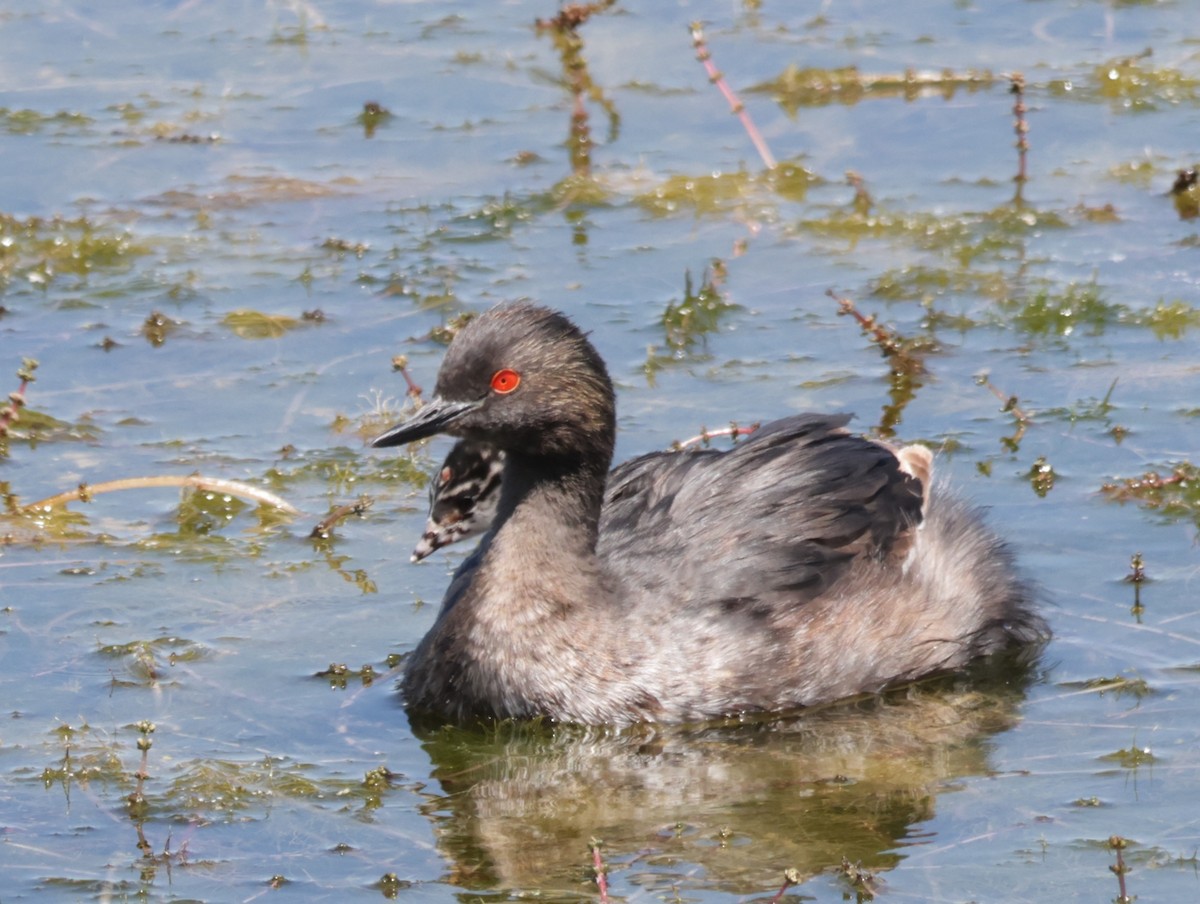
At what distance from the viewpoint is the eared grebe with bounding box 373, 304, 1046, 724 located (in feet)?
23.3

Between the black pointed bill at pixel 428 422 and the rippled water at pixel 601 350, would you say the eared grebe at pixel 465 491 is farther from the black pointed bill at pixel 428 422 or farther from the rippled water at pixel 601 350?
the black pointed bill at pixel 428 422

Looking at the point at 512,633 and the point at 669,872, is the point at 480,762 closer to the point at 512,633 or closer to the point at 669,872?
the point at 512,633

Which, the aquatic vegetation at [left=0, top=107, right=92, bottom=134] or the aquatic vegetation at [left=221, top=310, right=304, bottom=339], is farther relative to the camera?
the aquatic vegetation at [left=0, top=107, right=92, bottom=134]

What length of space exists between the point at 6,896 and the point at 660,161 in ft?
23.1

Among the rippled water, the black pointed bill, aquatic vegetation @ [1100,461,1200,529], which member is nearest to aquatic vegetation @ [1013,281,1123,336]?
the rippled water

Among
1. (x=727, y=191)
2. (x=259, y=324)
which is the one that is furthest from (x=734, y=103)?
(x=259, y=324)

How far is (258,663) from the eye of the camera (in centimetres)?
745

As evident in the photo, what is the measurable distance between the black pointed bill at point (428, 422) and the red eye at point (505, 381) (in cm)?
7

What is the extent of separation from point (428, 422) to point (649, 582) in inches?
34.7

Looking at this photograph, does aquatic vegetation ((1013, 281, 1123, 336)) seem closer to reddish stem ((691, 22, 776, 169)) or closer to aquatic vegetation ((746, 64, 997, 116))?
reddish stem ((691, 22, 776, 169))

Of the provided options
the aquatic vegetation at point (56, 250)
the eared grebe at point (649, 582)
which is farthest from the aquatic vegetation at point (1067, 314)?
the aquatic vegetation at point (56, 250)

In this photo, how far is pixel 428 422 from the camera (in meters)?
7.06

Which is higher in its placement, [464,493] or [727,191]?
[727,191]

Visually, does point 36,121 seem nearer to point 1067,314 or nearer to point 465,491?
point 465,491
